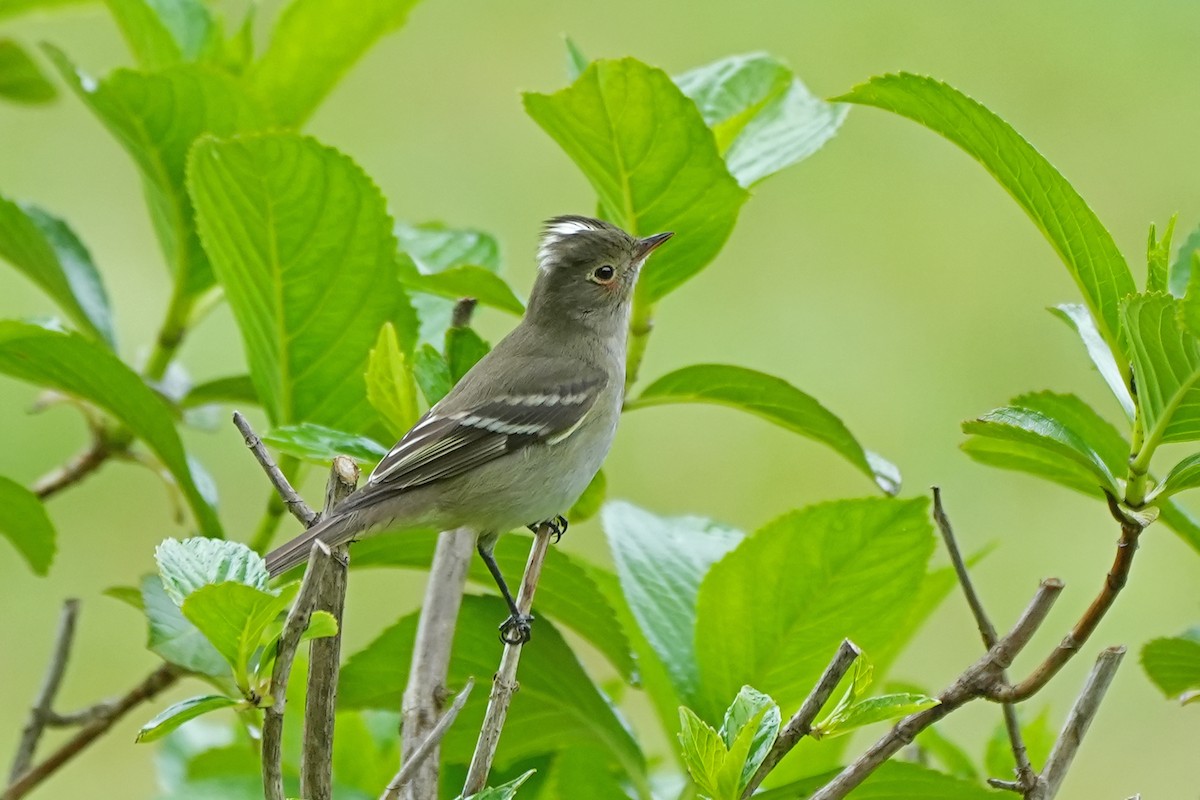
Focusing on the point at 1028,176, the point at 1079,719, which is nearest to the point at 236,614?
the point at 1079,719

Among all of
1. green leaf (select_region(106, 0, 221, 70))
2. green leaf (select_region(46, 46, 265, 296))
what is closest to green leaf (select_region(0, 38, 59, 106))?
green leaf (select_region(106, 0, 221, 70))

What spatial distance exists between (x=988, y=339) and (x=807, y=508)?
4.72 m

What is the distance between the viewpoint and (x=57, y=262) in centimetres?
230

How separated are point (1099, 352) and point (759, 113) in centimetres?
75

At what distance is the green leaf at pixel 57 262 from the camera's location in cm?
220

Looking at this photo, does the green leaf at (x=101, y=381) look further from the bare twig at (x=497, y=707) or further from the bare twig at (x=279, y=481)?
the bare twig at (x=497, y=707)

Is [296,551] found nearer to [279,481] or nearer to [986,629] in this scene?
[279,481]

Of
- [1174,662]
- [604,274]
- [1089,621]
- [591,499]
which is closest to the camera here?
[1089,621]

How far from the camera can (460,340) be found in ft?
6.38

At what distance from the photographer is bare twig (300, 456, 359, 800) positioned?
132cm

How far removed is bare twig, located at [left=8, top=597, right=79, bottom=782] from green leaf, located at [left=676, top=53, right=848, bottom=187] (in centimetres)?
116

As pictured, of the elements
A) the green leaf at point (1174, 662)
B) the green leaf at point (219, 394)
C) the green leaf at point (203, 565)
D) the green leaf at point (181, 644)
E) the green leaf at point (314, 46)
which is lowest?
the green leaf at point (1174, 662)

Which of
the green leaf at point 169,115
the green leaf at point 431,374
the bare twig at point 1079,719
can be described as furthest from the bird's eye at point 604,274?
the bare twig at point 1079,719

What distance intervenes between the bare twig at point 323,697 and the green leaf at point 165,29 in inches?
54.4
